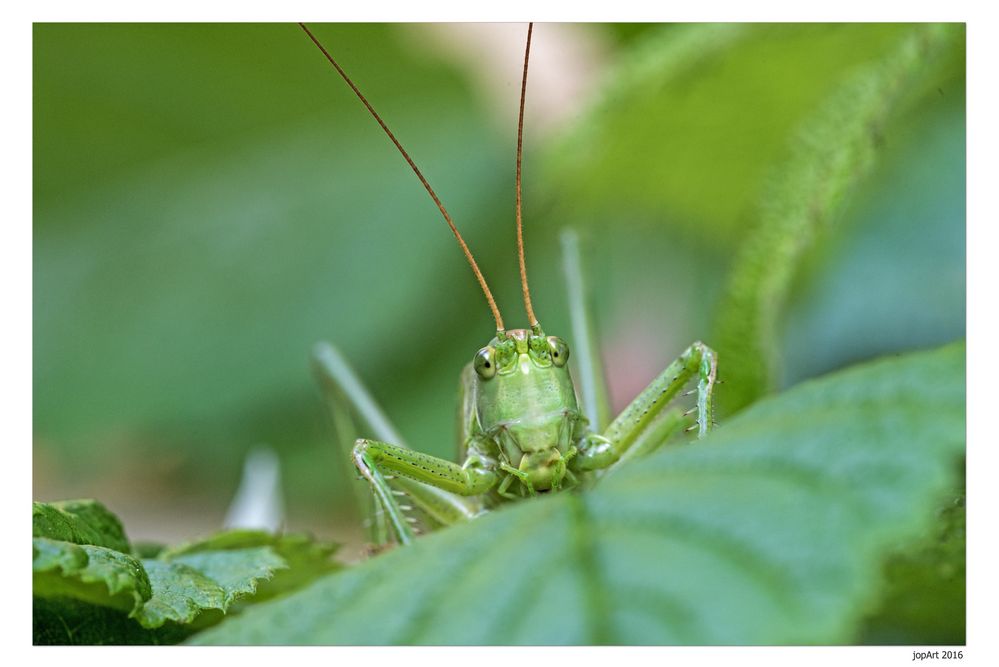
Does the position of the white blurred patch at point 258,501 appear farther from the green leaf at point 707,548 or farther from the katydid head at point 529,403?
the green leaf at point 707,548

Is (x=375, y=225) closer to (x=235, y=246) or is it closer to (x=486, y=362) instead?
(x=235, y=246)

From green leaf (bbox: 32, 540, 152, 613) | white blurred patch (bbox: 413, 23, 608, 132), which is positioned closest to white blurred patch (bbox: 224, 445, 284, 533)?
green leaf (bbox: 32, 540, 152, 613)

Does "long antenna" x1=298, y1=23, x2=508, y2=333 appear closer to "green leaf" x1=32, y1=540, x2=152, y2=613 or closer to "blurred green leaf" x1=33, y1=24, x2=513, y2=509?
"green leaf" x1=32, y1=540, x2=152, y2=613

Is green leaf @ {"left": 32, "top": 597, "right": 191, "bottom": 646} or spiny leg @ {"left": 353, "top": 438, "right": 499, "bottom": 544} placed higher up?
spiny leg @ {"left": 353, "top": 438, "right": 499, "bottom": 544}

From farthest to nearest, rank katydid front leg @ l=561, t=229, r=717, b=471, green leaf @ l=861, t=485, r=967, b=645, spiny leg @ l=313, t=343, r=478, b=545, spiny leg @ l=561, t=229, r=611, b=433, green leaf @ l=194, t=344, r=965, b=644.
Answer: spiny leg @ l=313, t=343, r=478, b=545
spiny leg @ l=561, t=229, r=611, b=433
katydid front leg @ l=561, t=229, r=717, b=471
green leaf @ l=861, t=485, r=967, b=645
green leaf @ l=194, t=344, r=965, b=644

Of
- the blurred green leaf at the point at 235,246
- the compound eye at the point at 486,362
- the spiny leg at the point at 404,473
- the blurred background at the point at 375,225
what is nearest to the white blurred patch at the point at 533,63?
the blurred background at the point at 375,225
